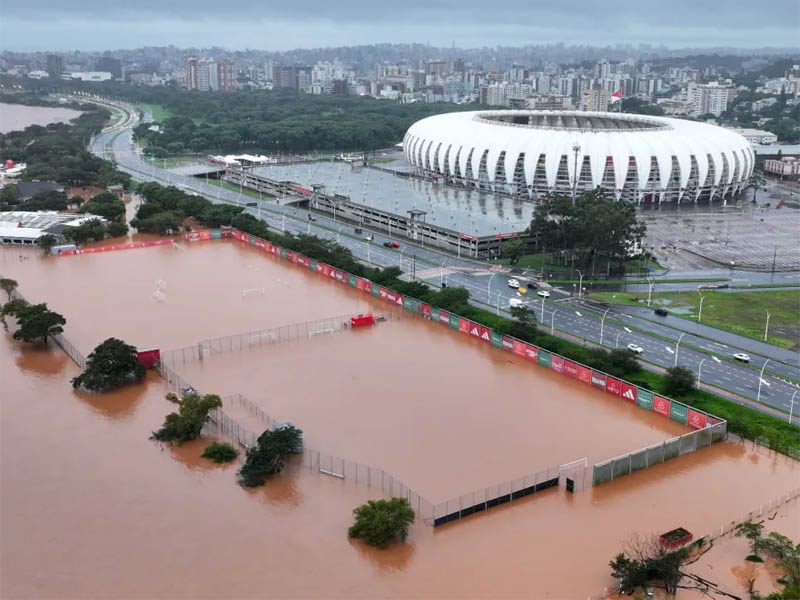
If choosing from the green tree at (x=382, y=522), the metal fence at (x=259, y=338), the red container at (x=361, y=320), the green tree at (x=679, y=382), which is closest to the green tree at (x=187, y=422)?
the metal fence at (x=259, y=338)

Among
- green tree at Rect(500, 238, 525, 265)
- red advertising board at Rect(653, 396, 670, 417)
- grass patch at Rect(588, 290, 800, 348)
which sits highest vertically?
green tree at Rect(500, 238, 525, 265)

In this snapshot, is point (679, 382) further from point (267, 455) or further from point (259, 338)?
point (259, 338)

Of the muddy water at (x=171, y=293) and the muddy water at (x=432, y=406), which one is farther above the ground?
the muddy water at (x=171, y=293)

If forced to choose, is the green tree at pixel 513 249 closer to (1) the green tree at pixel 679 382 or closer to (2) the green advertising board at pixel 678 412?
(1) the green tree at pixel 679 382

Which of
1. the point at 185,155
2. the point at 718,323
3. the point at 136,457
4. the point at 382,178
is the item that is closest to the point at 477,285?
the point at 718,323

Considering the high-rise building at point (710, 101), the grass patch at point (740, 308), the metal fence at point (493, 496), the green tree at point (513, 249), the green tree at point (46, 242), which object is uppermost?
the high-rise building at point (710, 101)

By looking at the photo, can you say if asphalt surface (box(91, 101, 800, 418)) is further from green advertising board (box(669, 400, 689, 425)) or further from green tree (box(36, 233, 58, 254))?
green tree (box(36, 233, 58, 254))

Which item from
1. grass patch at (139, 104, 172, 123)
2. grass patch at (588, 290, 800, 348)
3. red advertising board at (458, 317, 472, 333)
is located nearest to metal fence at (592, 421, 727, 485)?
grass patch at (588, 290, 800, 348)

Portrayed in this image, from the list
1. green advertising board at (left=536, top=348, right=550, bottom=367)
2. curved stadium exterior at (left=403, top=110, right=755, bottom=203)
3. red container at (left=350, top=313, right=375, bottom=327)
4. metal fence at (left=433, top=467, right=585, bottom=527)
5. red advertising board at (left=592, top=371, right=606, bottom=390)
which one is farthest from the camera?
curved stadium exterior at (left=403, top=110, right=755, bottom=203)

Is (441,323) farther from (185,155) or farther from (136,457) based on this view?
(185,155)
